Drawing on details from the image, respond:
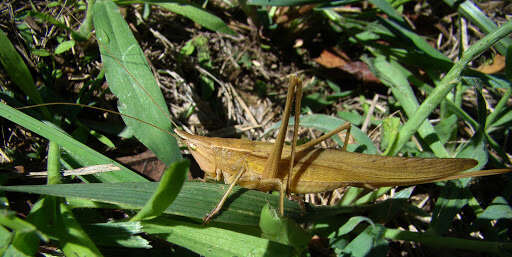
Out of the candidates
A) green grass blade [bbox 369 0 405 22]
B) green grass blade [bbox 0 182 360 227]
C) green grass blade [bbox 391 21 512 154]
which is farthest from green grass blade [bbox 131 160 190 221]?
green grass blade [bbox 369 0 405 22]

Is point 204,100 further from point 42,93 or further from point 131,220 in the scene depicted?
point 131,220

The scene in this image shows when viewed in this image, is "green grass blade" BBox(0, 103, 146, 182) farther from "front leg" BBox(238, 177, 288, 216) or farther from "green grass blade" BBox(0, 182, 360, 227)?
"front leg" BBox(238, 177, 288, 216)

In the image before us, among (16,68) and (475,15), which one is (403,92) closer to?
(475,15)

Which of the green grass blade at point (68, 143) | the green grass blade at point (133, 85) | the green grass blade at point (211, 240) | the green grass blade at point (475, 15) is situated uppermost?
the green grass blade at point (475, 15)

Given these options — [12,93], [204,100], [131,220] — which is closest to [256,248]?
[131,220]

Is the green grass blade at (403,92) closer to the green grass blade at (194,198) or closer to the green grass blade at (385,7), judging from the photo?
the green grass blade at (385,7)

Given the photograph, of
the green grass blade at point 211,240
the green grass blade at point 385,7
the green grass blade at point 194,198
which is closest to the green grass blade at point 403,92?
the green grass blade at point 385,7

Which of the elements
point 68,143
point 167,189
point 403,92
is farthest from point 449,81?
point 68,143

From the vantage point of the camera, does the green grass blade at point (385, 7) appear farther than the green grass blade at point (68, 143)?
Yes
